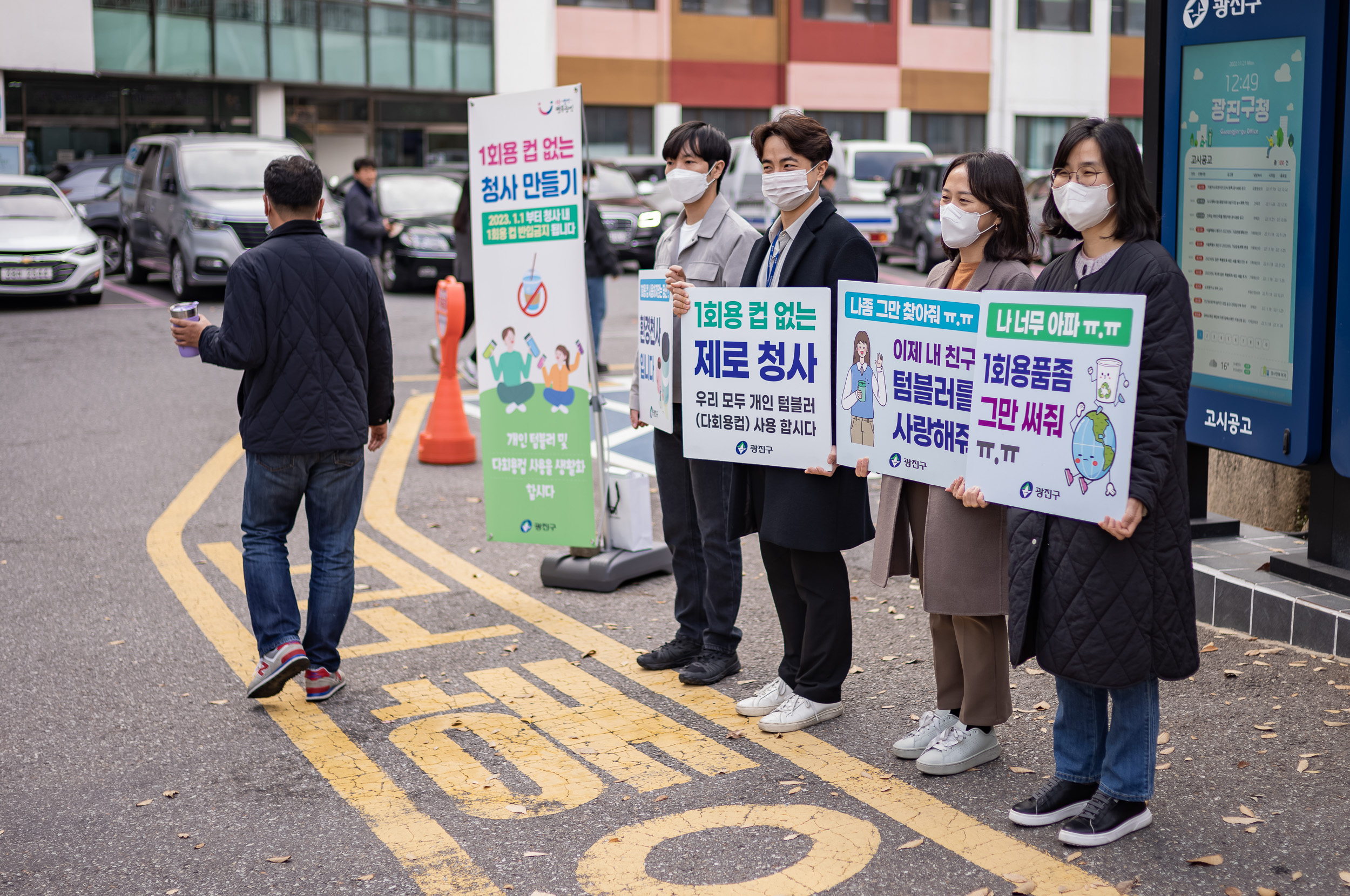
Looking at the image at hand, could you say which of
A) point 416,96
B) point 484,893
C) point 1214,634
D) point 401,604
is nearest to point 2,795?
point 484,893

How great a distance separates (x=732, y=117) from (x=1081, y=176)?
34859 millimetres

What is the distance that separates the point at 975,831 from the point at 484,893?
1.37 meters

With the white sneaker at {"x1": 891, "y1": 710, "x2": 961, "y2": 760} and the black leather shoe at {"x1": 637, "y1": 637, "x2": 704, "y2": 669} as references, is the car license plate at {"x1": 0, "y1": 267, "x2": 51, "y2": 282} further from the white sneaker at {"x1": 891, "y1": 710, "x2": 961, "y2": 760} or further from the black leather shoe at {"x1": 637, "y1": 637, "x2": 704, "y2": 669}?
the white sneaker at {"x1": 891, "y1": 710, "x2": 961, "y2": 760}

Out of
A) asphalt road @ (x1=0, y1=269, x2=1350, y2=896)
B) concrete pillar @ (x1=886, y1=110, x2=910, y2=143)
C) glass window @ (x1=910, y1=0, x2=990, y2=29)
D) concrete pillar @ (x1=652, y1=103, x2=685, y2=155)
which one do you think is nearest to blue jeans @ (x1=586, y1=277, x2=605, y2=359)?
asphalt road @ (x1=0, y1=269, x2=1350, y2=896)

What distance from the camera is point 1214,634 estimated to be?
17.9 feet

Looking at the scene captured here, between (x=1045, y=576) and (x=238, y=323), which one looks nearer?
(x=1045, y=576)

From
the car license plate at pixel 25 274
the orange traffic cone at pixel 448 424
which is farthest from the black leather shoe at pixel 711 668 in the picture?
the car license plate at pixel 25 274

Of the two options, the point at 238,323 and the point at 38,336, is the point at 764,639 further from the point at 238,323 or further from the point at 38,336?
the point at 38,336

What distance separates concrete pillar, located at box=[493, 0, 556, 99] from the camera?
33312 millimetres

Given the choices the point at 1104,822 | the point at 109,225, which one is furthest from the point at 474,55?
the point at 1104,822

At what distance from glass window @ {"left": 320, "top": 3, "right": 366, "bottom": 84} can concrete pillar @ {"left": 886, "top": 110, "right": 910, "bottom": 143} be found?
15405 mm

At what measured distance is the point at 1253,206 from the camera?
553cm

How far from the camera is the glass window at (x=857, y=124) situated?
38.6 metres

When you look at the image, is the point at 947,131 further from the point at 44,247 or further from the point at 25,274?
the point at 25,274
